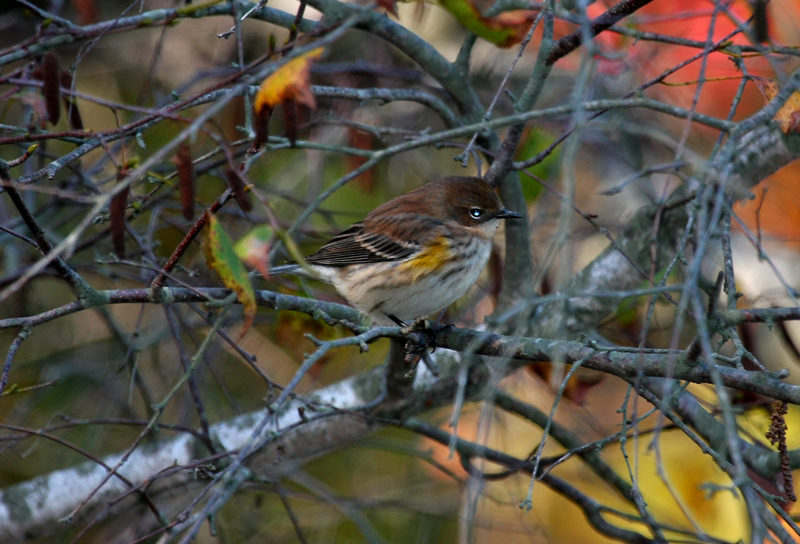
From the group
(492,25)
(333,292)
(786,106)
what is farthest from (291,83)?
(333,292)

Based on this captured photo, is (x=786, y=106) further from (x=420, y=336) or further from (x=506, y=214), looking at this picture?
(x=420, y=336)

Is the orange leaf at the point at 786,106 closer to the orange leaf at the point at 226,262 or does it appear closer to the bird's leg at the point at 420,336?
the bird's leg at the point at 420,336

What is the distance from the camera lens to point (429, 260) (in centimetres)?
453

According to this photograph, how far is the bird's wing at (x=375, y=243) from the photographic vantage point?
4734mm

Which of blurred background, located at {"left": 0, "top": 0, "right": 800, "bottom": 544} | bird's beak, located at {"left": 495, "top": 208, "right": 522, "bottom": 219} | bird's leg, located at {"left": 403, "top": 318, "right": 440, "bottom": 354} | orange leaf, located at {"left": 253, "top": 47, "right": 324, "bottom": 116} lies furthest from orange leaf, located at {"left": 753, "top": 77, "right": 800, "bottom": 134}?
orange leaf, located at {"left": 253, "top": 47, "right": 324, "bottom": 116}

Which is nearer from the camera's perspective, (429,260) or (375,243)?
(429,260)

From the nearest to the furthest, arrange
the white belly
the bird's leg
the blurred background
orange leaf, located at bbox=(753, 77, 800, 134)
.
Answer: orange leaf, located at bbox=(753, 77, 800, 134)
the bird's leg
the white belly
the blurred background

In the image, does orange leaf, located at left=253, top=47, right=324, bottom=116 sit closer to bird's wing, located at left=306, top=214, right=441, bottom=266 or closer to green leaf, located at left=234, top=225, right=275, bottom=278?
green leaf, located at left=234, top=225, right=275, bottom=278

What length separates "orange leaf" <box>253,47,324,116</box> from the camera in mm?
2010

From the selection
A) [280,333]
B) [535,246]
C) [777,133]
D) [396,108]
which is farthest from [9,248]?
[777,133]

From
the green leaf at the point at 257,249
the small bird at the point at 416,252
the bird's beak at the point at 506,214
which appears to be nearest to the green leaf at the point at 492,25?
the small bird at the point at 416,252

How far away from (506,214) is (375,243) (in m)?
0.92

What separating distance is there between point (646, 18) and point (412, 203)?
1.96m

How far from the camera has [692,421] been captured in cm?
394
